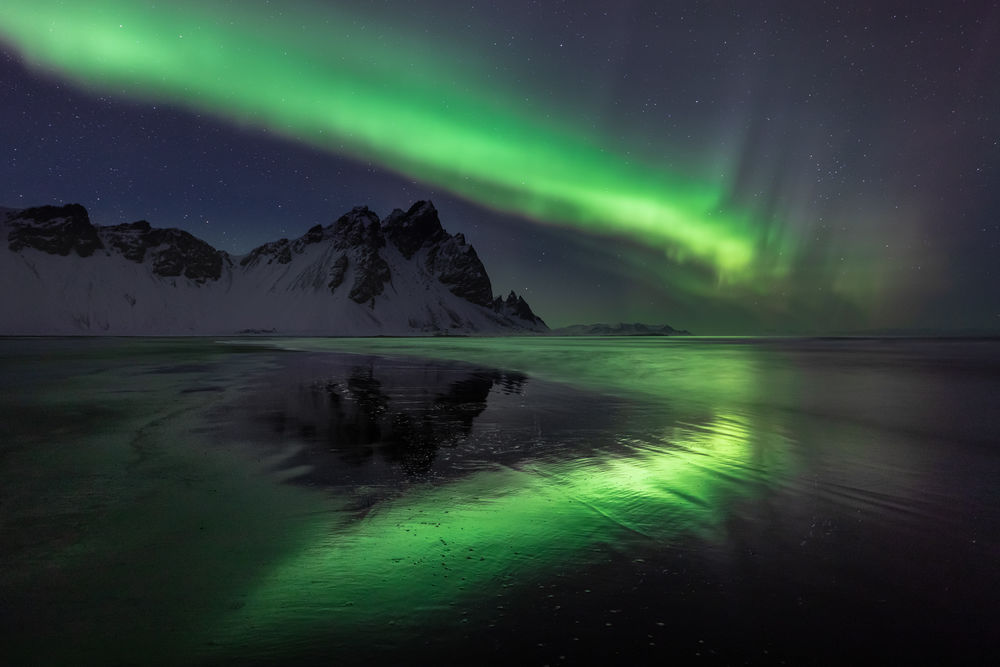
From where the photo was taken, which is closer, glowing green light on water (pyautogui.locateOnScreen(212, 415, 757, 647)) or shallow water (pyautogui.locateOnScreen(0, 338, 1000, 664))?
shallow water (pyautogui.locateOnScreen(0, 338, 1000, 664))

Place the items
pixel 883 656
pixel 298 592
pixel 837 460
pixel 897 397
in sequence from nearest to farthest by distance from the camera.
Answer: pixel 883 656 < pixel 298 592 < pixel 837 460 < pixel 897 397

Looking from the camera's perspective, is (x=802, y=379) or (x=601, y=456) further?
(x=802, y=379)

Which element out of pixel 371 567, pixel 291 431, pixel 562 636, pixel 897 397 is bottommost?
pixel 291 431

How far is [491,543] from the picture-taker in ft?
23.4

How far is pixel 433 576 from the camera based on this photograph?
20.0 ft

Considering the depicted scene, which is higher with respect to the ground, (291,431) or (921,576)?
(921,576)

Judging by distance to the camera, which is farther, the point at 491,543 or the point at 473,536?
the point at 473,536

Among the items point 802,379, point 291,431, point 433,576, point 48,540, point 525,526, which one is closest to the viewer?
point 433,576

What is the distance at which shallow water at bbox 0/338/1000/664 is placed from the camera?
4.82 m

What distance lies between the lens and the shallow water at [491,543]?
4.82m

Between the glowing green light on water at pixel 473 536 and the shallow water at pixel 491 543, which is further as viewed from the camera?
the glowing green light on water at pixel 473 536

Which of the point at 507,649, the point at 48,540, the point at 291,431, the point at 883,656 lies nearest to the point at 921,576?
the point at 883,656

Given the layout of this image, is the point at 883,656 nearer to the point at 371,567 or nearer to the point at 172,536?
the point at 371,567

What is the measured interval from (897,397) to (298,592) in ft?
94.5
